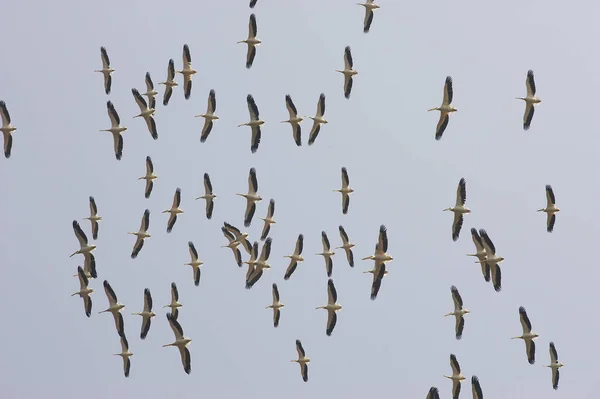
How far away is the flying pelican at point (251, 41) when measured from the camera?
6888 cm

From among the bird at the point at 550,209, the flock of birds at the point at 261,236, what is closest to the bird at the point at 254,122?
the flock of birds at the point at 261,236

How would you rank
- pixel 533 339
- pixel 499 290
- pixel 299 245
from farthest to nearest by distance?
pixel 299 245, pixel 533 339, pixel 499 290

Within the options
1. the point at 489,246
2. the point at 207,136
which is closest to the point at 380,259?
the point at 489,246

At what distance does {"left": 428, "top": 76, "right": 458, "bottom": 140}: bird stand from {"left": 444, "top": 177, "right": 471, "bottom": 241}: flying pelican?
6.77 ft

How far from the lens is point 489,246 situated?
6706 cm

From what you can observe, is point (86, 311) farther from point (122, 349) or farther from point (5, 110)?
point (5, 110)

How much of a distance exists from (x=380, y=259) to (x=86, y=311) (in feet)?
39.6

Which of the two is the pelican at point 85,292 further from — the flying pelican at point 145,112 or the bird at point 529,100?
the bird at point 529,100

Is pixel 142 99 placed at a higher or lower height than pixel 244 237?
higher

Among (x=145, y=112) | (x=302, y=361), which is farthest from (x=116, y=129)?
(x=302, y=361)

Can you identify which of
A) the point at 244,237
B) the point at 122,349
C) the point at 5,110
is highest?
the point at 5,110

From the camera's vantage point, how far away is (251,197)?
236 feet

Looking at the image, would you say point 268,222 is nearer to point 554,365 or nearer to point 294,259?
point 294,259

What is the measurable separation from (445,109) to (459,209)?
3.71 meters
